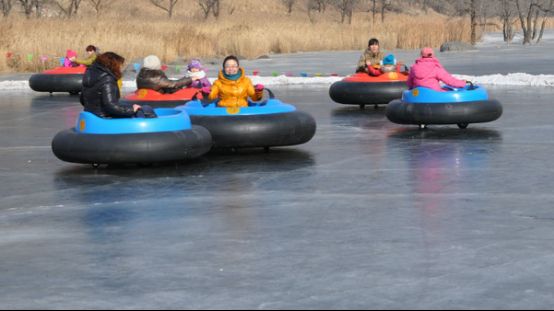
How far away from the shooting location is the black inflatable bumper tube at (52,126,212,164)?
34.4 ft

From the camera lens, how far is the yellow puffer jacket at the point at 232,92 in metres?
12.2

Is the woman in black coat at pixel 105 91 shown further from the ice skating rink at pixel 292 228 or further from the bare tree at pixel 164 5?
the bare tree at pixel 164 5

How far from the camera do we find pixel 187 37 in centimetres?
3747

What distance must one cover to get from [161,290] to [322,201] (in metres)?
3.09

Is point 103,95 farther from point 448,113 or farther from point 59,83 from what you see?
point 59,83

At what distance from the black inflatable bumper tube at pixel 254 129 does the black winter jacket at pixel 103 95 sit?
3.61ft

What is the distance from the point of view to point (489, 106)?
45.9ft

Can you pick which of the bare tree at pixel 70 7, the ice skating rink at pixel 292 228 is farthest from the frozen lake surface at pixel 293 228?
the bare tree at pixel 70 7

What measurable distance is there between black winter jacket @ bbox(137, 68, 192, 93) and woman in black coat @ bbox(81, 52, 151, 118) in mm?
3781

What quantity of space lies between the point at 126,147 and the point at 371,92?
7.90 meters

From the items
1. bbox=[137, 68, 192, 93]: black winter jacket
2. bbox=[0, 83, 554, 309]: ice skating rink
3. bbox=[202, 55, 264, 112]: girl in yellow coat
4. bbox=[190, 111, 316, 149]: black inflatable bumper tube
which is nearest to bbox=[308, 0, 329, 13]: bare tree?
bbox=[137, 68, 192, 93]: black winter jacket

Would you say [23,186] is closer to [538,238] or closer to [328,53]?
[538,238]

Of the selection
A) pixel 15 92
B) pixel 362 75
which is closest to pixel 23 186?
pixel 362 75

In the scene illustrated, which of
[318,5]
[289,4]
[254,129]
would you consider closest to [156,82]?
[254,129]
